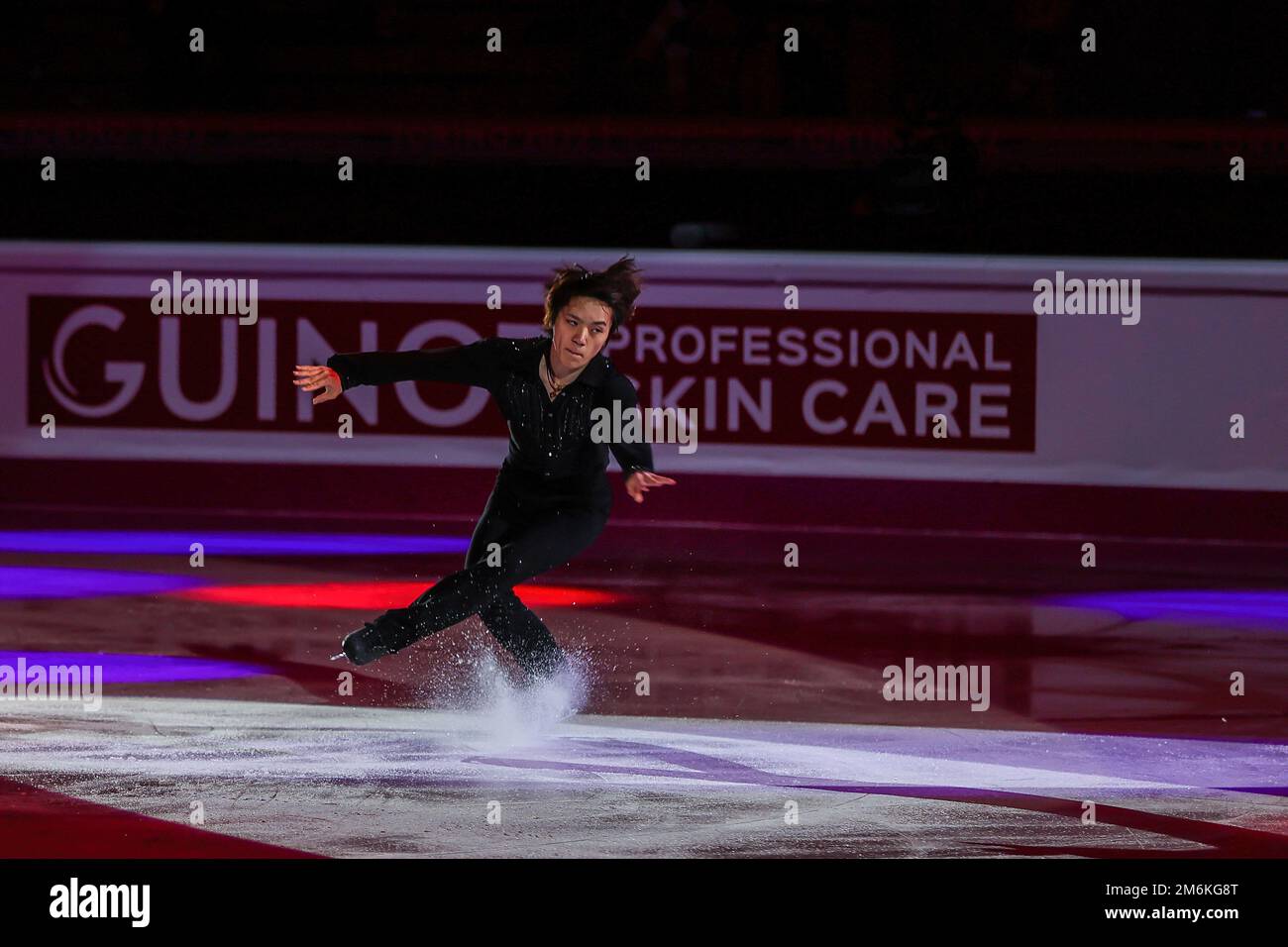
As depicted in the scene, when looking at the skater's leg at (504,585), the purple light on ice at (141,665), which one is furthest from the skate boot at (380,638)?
the purple light on ice at (141,665)

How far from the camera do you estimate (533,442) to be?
687cm

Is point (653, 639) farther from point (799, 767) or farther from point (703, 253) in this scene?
point (703, 253)

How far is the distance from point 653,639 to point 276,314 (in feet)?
13.9

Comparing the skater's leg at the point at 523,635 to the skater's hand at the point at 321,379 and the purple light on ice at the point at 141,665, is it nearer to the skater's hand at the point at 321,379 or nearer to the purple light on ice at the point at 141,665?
the skater's hand at the point at 321,379

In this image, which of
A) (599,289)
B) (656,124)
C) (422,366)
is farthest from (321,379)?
(656,124)

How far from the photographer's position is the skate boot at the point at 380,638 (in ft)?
A: 21.8

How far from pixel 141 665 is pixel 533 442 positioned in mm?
2294

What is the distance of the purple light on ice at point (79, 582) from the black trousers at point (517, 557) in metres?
3.24

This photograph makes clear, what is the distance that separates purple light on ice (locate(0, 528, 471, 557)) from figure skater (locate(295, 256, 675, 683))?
3.93 metres

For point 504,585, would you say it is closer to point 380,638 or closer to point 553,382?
point 380,638

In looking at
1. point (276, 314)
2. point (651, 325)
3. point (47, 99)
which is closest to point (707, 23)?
point (651, 325)

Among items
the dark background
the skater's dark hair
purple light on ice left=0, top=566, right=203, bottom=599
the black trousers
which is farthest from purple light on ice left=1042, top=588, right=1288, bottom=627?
purple light on ice left=0, top=566, right=203, bottom=599

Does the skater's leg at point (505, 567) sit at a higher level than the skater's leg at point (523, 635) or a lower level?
higher

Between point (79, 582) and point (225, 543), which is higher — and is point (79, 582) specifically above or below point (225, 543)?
below
